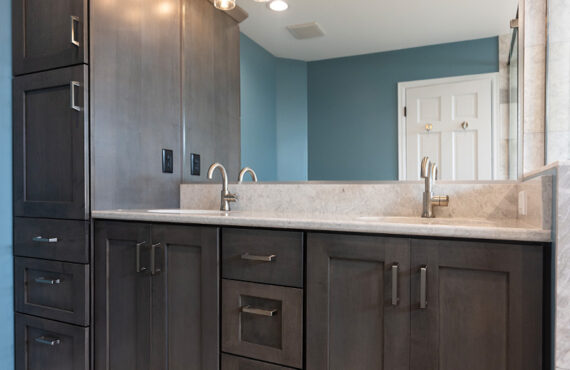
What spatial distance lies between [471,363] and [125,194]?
4.96 feet

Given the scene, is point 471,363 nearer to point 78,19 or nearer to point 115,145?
point 115,145

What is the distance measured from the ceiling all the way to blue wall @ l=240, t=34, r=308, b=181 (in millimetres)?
78

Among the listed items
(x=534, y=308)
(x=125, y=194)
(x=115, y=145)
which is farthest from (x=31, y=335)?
(x=534, y=308)

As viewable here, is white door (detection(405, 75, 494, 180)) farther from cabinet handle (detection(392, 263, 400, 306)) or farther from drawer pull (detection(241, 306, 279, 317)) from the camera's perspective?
drawer pull (detection(241, 306, 279, 317))

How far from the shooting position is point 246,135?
196 centimetres

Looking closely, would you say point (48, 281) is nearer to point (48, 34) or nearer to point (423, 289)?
point (48, 34)

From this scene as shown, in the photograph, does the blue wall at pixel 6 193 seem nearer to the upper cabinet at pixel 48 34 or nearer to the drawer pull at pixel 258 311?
the upper cabinet at pixel 48 34

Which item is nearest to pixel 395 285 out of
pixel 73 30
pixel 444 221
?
pixel 444 221

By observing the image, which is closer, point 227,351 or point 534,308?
point 534,308

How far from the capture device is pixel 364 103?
167cm

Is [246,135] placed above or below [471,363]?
above

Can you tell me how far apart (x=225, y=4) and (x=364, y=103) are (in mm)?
928

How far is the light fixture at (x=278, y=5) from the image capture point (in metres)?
1.79

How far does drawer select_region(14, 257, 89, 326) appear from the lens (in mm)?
1565
